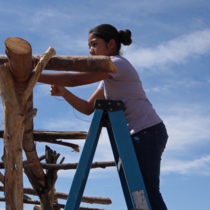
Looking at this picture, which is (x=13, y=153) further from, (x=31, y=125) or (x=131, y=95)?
(x=31, y=125)

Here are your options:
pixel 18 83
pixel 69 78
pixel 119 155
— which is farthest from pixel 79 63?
pixel 119 155

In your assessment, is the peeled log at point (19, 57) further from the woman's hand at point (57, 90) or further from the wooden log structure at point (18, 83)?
the woman's hand at point (57, 90)

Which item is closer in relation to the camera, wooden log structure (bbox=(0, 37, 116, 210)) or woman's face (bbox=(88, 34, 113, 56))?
wooden log structure (bbox=(0, 37, 116, 210))

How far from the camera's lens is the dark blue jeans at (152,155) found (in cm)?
372

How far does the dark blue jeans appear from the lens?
3.72m

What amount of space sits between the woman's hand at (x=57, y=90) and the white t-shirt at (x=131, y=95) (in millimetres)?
371

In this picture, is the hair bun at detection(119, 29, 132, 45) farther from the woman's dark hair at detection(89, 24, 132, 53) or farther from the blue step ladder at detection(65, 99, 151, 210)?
the blue step ladder at detection(65, 99, 151, 210)

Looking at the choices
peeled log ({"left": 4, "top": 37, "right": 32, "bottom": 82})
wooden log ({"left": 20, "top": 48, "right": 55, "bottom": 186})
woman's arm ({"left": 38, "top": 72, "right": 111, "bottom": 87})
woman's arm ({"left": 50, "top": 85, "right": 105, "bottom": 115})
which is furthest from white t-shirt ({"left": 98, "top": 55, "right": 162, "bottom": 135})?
peeled log ({"left": 4, "top": 37, "right": 32, "bottom": 82})

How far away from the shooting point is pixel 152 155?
12.5ft

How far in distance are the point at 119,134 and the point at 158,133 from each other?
36 centimetres

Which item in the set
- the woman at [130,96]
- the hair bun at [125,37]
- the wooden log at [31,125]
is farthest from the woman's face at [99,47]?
the wooden log at [31,125]

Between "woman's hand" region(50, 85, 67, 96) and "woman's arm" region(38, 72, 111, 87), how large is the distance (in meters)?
0.18

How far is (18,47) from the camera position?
3777mm

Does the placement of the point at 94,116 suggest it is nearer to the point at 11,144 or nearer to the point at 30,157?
the point at 11,144
